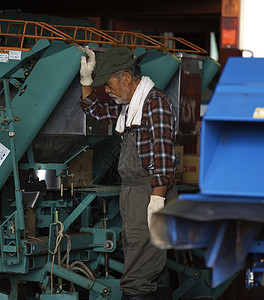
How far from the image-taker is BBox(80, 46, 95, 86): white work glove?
5.46 m

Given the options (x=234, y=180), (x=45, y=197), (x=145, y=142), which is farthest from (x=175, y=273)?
(x=234, y=180)

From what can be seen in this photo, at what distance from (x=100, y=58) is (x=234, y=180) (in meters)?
2.31

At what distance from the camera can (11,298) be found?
5.65 meters

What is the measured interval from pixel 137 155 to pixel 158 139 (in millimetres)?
305

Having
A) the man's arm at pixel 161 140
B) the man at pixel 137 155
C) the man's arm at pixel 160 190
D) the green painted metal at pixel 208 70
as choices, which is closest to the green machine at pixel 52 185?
the man at pixel 137 155

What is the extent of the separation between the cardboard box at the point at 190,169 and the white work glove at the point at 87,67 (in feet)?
5.52

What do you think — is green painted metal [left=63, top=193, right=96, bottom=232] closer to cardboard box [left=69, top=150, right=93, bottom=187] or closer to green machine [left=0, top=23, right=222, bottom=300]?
green machine [left=0, top=23, right=222, bottom=300]

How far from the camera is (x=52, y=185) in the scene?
18.8 ft

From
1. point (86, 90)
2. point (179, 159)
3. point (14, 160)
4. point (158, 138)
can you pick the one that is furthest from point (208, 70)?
point (14, 160)

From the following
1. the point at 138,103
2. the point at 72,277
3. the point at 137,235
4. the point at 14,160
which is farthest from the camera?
the point at 72,277

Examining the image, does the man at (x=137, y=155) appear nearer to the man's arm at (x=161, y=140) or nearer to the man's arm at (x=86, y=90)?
the man's arm at (x=161, y=140)

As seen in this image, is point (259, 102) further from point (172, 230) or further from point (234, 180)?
point (172, 230)

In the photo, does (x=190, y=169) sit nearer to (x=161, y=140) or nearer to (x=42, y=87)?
(x=42, y=87)

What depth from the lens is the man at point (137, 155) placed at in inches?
198
